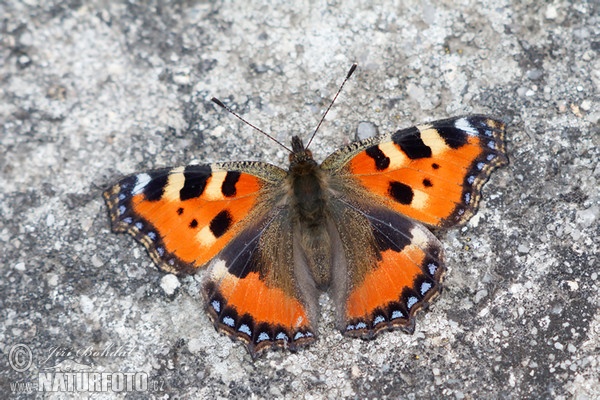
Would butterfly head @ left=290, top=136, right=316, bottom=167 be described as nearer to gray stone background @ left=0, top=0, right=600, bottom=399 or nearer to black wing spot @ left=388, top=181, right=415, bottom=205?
gray stone background @ left=0, top=0, right=600, bottom=399

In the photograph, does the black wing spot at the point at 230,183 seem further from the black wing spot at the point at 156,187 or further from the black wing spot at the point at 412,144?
the black wing spot at the point at 412,144

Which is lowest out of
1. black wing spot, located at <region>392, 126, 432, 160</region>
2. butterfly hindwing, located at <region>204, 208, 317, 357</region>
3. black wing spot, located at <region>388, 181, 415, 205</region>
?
butterfly hindwing, located at <region>204, 208, 317, 357</region>

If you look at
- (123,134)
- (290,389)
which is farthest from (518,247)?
(123,134)

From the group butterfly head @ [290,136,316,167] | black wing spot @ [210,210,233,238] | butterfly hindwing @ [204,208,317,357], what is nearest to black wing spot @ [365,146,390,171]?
butterfly head @ [290,136,316,167]

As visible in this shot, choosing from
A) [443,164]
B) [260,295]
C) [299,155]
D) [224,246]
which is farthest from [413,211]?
[224,246]

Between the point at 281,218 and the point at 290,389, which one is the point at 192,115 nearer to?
the point at 281,218
